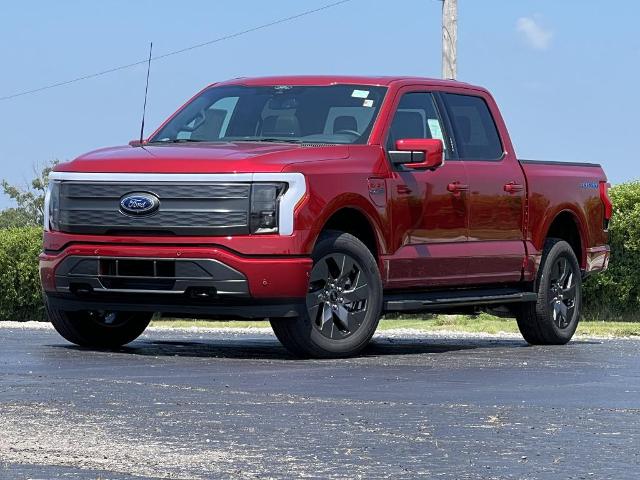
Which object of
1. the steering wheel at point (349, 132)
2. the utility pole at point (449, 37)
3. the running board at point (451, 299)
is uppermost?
the utility pole at point (449, 37)

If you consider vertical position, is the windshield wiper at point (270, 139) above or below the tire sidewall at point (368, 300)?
above

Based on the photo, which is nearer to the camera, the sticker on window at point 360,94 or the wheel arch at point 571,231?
the sticker on window at point 360,94

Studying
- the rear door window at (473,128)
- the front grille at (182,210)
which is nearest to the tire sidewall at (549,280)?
the rear door window at (473,128)

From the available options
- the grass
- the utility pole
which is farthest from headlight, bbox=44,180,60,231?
the utility pole

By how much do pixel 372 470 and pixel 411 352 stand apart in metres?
6.70

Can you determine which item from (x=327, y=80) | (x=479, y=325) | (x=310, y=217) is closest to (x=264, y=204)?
(x=310, y=217)

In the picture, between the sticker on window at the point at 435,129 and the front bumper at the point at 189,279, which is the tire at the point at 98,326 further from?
the sticker on window at the point at 435,129

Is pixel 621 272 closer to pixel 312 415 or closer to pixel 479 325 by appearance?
pixel 479 325

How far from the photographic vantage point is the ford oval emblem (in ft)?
36.3

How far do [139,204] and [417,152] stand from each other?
7.12 ft

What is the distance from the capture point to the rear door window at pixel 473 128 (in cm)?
1318

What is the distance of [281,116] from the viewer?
12.4m

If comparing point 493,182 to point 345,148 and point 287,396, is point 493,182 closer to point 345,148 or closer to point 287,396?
point 345,148

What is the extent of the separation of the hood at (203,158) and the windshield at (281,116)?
417 mm
